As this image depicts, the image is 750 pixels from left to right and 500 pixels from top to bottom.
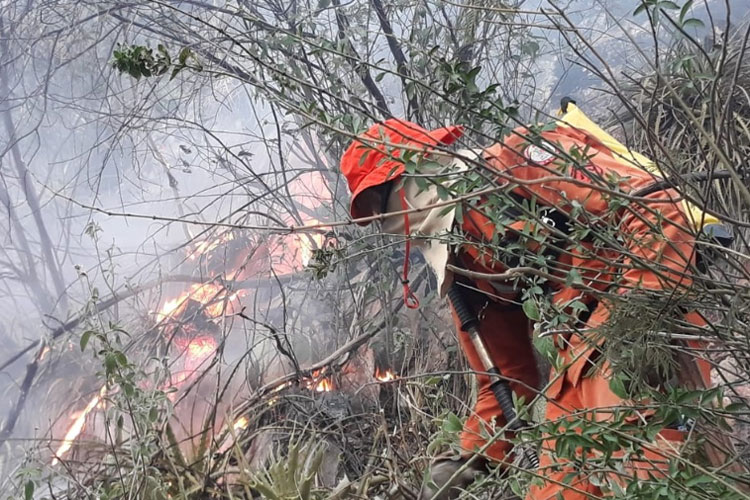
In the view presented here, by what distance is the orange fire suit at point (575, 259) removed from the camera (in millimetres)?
997

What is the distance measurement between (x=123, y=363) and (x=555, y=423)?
52.1 inches

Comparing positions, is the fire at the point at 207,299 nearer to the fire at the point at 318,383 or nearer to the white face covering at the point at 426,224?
the fire at the point at 318,383

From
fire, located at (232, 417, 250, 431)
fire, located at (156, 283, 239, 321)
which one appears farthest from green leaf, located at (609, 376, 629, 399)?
fire, located at (156, 283, 239, 321)

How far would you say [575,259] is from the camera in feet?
4.89

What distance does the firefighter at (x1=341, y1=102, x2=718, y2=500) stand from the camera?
43.1 inches

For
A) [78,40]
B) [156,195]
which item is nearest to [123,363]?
[78,40]

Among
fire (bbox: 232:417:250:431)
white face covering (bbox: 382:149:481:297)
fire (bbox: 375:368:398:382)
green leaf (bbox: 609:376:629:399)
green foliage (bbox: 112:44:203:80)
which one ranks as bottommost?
fire (bbox: 375:368:398:382)

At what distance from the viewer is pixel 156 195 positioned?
6.65 meters

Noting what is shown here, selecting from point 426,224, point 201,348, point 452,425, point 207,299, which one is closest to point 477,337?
point 426,224

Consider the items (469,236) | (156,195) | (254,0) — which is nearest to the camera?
(469,236)

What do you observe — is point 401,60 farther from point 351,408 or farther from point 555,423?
point 555,423

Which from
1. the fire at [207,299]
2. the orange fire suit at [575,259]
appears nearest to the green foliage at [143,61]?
the orange fire suit at [575,259]

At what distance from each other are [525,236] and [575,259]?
17.0 inches

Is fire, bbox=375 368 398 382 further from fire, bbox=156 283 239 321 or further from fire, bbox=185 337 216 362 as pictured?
fire, bbox=185 337 216 362
